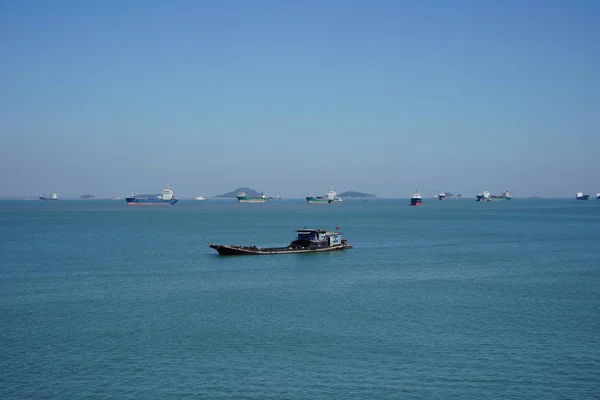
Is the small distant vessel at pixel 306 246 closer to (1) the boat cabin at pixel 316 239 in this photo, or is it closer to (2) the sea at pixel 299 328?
(1) the boat cabin at pixel 316 239

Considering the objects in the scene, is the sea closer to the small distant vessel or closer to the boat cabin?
the small distant vessel

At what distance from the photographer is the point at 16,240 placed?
343 ft

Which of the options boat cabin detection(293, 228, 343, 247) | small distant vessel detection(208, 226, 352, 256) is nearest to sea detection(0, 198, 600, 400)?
small distant vessel detection(208, 226, 352, 256)

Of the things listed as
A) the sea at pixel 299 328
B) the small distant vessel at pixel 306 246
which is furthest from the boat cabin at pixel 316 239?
the sea at pixel 299 328

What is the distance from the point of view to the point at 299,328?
133 feet

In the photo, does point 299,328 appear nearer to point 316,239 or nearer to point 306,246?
point 306,246

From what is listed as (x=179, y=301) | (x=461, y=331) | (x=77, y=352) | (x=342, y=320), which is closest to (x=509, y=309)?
(x=461, y=331)

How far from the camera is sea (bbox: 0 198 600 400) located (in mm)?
30531

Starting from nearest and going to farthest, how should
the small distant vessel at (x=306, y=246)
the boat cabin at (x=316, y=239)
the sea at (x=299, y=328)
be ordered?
the sea at (x=299, y=328) < the small distant vessel at (x=306, y=246) < the boat cabin at (x=316, y=239)

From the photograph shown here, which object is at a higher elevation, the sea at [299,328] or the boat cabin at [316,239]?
the boat cabin at [316,239]

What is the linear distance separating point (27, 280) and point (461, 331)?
1647 inches

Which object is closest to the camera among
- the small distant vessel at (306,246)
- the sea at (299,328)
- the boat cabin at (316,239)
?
the sea at (299,328)

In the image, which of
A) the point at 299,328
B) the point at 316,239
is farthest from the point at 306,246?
the point at 299,328

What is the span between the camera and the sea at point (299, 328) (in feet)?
100
